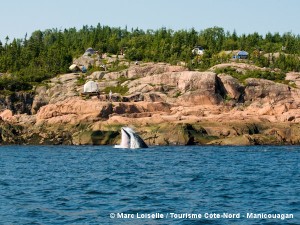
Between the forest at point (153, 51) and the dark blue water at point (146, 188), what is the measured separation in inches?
2234

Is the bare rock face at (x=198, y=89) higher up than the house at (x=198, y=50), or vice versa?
the house at (x=198, y=50)

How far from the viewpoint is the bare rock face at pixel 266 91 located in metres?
97.8

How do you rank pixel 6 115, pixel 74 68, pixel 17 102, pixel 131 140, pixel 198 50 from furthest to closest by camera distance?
pixel 198 50 → pixel 74 68 → pixel 17 102 → pixel 6 115 → pixel 131 140

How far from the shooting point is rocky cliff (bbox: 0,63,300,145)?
8388 cm

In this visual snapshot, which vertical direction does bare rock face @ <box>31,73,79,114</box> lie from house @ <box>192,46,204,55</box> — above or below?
below

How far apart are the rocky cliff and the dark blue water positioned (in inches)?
880

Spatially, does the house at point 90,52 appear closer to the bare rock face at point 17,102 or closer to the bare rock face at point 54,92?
the bare rock face at point 54,92

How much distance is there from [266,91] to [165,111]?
17650mm

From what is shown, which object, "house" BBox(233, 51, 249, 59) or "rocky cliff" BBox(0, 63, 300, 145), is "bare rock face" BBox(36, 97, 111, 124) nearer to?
"rocky cliff" BBox(0, 63, 300, 145)

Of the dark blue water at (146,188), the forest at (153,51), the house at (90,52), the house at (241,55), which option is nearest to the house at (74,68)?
the forest at (153,51)

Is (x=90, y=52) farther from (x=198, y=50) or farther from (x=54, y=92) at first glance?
(x=54, y=92)

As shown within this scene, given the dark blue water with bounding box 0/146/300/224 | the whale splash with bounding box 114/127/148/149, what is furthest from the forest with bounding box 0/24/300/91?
the dark blue water with bounding box 0/146/300/224

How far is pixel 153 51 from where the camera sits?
5404 inches

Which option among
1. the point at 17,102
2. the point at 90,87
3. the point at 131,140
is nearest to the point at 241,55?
the point at 90,87
